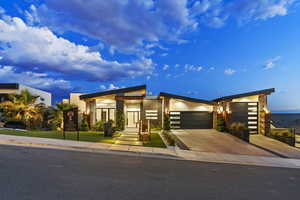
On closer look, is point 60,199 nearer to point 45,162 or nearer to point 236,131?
point 45,162

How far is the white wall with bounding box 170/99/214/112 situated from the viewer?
17281mm

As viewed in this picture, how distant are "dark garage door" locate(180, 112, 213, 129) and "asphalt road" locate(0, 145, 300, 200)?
11154 mm

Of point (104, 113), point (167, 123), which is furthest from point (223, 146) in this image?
point (104, 113)

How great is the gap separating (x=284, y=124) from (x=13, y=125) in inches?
1168

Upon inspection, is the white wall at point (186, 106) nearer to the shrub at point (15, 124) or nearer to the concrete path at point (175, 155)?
the concrete path at point (175, 155)

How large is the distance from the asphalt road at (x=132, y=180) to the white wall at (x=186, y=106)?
37.7ft

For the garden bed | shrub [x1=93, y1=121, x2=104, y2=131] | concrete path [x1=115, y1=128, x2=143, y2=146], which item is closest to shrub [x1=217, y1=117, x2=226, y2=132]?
the garden bed

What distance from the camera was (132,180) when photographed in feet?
13.6

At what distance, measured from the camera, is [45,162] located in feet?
17.6

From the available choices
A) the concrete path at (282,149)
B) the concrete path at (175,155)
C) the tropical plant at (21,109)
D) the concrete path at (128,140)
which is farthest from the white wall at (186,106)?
the tropical plant at (21,109)

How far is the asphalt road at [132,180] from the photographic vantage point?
11.0 feet

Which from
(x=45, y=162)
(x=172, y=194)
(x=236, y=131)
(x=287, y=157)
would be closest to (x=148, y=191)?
(x=172, y=194)

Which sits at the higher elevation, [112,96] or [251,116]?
[112,96]

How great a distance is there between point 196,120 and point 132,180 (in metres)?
14.3
